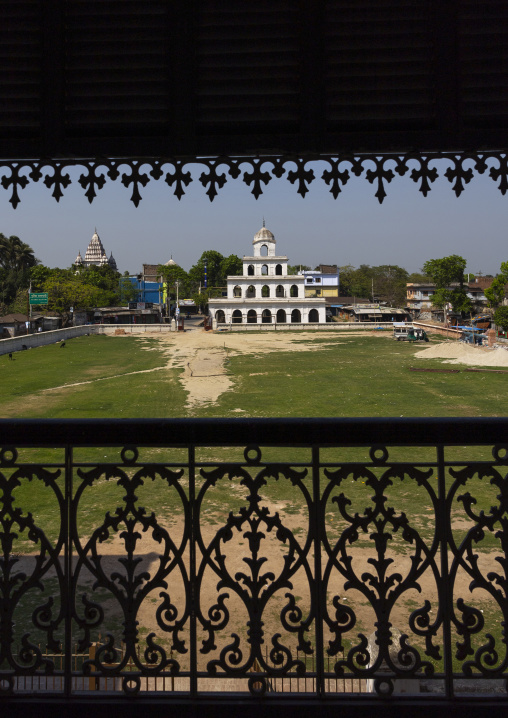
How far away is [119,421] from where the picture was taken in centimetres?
220

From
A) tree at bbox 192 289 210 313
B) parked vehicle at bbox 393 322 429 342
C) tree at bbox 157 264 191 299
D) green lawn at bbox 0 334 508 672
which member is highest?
tree at bbox 157 264 191 299

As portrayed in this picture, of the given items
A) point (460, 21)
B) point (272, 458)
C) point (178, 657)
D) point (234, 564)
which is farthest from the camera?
point (272, 458)

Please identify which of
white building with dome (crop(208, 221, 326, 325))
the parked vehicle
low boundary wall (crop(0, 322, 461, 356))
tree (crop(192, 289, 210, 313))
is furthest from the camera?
tree (crop(192, 289, 210, 313))

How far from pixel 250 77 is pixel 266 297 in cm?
5769

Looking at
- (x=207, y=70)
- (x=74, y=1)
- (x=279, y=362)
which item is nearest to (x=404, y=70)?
(x=207, y=70)

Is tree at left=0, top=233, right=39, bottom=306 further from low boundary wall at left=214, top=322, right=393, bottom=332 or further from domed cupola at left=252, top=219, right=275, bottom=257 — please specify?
domed cupola at left=252, top=219, right=275, bottom=257

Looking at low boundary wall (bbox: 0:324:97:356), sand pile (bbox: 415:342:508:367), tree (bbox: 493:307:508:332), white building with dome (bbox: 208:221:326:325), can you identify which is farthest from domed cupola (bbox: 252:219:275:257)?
sand pile (bbox: 415:342:508:367)

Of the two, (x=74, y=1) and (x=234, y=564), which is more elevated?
(x=74, y=1)

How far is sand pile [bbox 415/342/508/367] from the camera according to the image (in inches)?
1091

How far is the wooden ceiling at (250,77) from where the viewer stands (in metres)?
3.13

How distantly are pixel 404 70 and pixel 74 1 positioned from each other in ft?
6.31

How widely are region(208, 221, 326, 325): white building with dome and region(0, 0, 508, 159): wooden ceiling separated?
181ft

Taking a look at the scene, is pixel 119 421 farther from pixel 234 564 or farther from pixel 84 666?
pixel 234 564

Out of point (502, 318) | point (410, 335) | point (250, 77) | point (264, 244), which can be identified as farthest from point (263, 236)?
point (250, 77)
